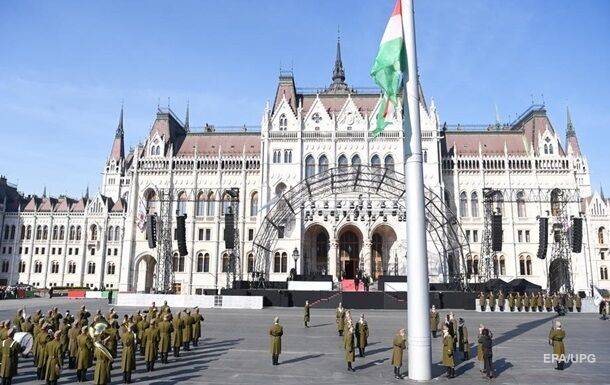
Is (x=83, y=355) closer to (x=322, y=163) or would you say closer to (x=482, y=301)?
(x=482, y=301)

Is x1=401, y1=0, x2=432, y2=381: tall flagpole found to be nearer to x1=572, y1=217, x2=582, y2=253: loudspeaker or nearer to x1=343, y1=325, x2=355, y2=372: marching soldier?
x1=343, y1=325, x2=355, y2=372: marching soldier

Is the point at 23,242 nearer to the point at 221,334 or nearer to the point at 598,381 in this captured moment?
the point at 221,334

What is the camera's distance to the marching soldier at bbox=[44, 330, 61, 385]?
11.8 m

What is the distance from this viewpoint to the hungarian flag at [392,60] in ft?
44.1

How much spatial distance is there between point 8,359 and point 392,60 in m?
13.3

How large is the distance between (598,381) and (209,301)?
93.3ft

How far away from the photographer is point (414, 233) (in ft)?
42.3

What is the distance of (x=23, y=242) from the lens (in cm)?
6962

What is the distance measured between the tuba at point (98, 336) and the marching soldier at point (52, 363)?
877mm

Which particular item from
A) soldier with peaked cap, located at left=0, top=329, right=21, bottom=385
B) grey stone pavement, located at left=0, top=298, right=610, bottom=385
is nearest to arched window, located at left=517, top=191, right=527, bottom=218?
grey stone pavement, located at left=0, top=298, right=610, bottom=385

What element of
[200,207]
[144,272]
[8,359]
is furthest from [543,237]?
[144,272]

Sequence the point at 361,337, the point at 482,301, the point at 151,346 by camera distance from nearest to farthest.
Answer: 1. the point at 151,346
2. the point at 361,337
3. the point at 482,301

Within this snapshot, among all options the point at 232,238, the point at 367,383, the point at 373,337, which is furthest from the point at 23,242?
the point at 367,383

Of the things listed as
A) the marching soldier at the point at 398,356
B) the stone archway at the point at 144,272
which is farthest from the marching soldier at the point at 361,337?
the stone archway at the point at 144,272
